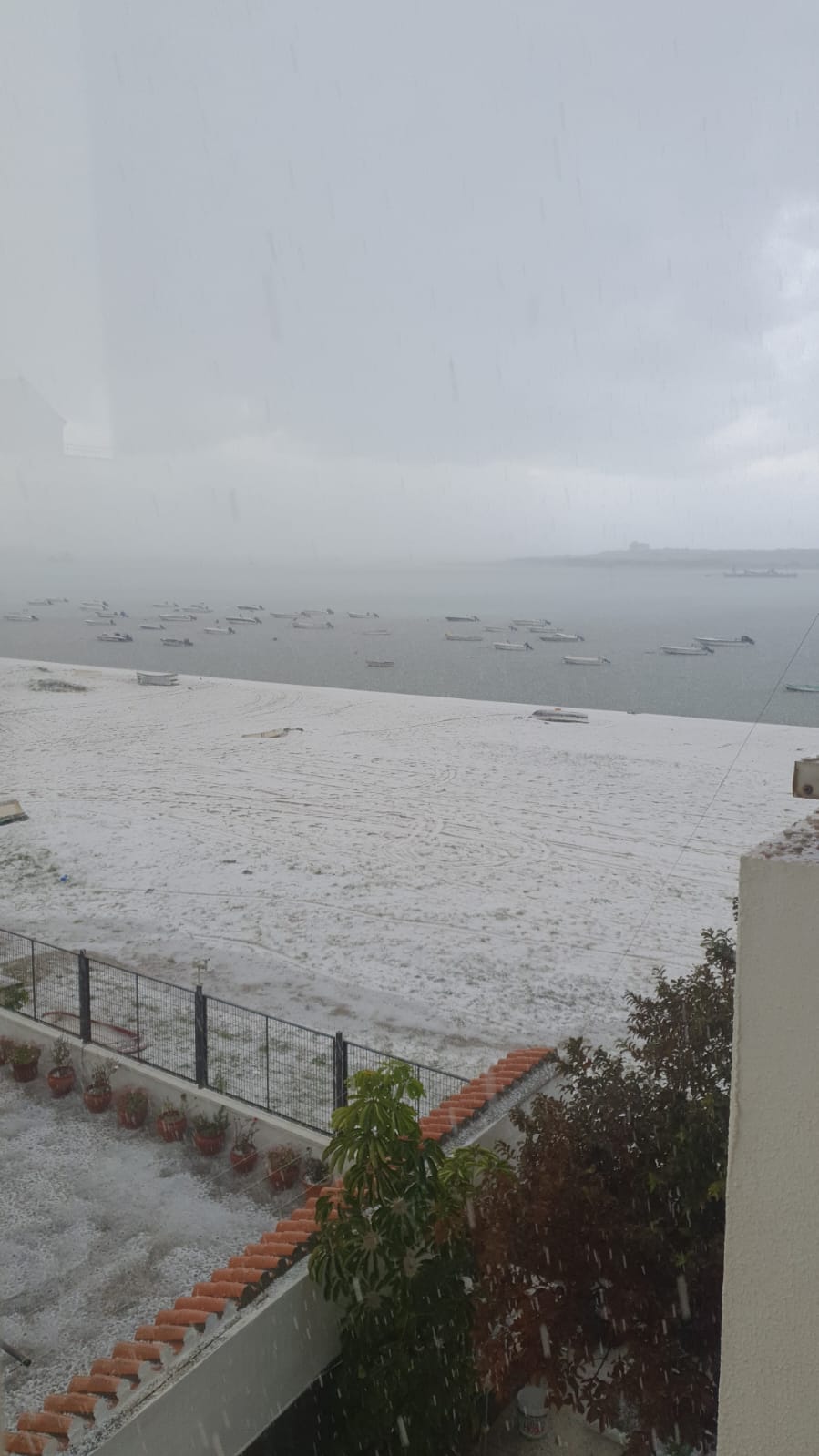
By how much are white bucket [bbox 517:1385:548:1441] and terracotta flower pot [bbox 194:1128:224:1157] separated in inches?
85.3

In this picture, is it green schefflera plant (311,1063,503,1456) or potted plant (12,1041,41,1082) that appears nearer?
green schefflera plant (311,1063,503,1456)

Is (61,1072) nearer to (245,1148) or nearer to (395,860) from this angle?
(245,1148)

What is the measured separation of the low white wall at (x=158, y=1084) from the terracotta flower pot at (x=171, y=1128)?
96 mm

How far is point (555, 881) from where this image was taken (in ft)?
41.9

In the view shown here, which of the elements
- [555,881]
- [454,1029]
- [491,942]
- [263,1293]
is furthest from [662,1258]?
[555,881]

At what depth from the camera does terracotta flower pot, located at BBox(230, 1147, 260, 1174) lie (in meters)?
5.43

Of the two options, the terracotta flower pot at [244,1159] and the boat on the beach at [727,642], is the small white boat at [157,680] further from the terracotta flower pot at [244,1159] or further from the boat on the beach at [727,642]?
the boat on the beach at [727,642]

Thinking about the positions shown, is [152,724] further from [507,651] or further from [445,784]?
[507,651]

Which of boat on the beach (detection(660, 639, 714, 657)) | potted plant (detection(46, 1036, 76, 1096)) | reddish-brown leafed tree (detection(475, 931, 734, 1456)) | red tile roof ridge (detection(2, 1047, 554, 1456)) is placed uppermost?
reddish-brown leafed tree (detection(475, 931, 734, 1456))

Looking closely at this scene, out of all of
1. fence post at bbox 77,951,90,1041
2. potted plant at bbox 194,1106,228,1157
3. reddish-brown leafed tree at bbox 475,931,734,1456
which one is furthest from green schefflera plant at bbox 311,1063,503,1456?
fence post at bbox 77,951,90,1041

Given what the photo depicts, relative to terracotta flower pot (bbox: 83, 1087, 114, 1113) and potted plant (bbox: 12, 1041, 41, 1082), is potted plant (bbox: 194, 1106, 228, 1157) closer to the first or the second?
terracotta flower pot (bbox: 83, 1087, 114, 1113)

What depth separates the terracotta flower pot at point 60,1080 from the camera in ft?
20.6

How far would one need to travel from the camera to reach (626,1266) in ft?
10.6

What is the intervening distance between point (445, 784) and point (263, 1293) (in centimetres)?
1554
